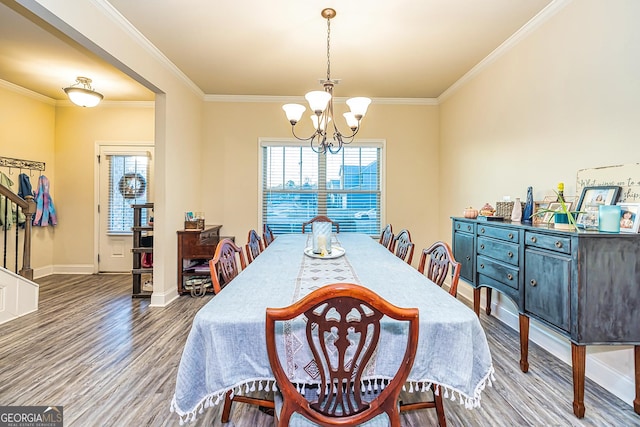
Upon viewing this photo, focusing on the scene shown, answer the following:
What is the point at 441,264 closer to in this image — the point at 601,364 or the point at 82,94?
the point at 601,364

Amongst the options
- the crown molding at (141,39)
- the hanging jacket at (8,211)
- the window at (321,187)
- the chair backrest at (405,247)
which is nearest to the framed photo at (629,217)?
the chair backrest at (405,247)

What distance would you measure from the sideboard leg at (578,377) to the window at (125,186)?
17.9 feet

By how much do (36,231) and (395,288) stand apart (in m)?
5.84

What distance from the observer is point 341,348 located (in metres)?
1.02

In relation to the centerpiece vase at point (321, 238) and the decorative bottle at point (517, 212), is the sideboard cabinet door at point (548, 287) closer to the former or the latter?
the decorative bottle at point (517, 212)

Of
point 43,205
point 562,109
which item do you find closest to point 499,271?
point 562,109

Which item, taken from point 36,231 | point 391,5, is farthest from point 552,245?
point 36,231

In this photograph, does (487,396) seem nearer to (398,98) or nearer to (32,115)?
(398,98)

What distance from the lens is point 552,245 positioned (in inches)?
72.7

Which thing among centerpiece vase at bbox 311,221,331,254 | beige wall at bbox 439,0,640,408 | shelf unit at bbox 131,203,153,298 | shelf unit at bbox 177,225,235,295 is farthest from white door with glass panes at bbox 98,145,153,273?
beige wall at bbox 439,0,640,408

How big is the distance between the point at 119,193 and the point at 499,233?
5.43 metres

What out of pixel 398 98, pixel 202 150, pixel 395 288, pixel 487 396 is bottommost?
pixel 487 396

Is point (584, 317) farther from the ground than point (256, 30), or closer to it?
closer to it

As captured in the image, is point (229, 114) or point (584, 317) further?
point (229, 114)
